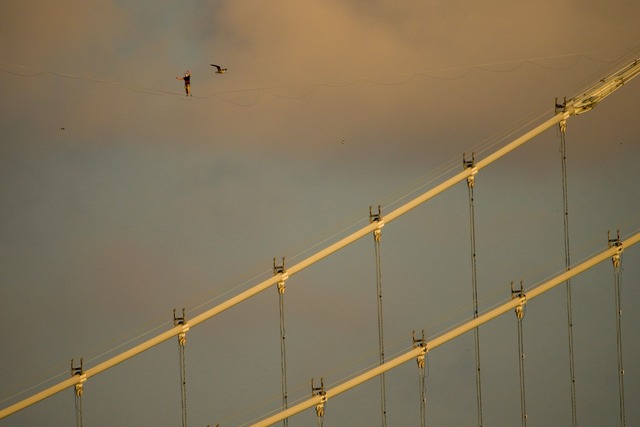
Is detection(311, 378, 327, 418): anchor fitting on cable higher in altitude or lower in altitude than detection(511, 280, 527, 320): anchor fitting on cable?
lower

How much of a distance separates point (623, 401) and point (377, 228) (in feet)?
47.5

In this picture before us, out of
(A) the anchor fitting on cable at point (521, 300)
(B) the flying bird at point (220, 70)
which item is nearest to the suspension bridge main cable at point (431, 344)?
(A) the anchor fitting on cable at point (521, 300)

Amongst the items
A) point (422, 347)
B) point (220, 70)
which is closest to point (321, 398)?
point (422, 347)

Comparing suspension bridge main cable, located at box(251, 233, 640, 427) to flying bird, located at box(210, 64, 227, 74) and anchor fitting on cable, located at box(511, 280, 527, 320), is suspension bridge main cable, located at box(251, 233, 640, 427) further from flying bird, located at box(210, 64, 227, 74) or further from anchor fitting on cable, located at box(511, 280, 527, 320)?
flying bird, located at box(210, 64, 227, 74)

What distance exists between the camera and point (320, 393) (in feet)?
264

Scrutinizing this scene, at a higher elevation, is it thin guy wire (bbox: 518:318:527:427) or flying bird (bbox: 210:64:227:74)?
flying bird (bbox: 210:64:227:74)

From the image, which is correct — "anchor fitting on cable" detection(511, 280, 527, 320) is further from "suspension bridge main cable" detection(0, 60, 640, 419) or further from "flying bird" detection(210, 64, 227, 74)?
"flying bird" detection(210, 64, 227, 74)

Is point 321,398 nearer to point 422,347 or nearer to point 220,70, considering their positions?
point 422,347

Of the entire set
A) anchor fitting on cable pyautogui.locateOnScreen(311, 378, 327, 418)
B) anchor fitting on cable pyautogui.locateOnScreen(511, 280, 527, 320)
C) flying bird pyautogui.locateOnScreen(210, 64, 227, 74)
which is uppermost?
flying bird pyautogui.locateOnScreen(210, 64, 227, 74)

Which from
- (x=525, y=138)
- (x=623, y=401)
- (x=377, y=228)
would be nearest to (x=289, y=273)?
(x=377, y=228)

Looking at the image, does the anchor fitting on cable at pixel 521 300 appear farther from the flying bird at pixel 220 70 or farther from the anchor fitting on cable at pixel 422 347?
the flying bird at pixel 220 70

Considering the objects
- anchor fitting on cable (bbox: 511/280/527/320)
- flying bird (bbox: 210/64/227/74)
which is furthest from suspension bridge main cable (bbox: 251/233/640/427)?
flying bird (bbox: 210/64/227/74)

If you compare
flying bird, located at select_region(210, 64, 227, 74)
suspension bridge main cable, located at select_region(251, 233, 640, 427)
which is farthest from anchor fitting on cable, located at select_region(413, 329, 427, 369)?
flying bird, located at select_region(210, 64, 227, 74)

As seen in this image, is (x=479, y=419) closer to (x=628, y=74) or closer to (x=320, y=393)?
(x=320, y=393)
